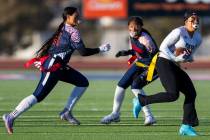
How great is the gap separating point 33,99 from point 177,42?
2350 millimetres

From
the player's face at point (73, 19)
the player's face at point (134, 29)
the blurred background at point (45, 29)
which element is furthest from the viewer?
the blurred background at point (45, 29)

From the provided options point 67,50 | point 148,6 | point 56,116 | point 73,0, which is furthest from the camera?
point 73,0

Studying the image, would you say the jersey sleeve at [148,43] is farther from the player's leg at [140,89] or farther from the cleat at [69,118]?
the cleat at [69,118]

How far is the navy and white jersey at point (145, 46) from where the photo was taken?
1381cm

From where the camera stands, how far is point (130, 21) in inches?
545

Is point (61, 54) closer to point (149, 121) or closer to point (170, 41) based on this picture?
point (149, 121)

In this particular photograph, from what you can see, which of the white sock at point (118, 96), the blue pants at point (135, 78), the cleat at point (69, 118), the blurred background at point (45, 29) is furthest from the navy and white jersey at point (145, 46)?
the blurred background at point (45, 29)

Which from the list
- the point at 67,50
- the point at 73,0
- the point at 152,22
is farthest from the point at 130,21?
the point at 73,0

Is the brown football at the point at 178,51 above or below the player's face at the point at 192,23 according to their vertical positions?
below

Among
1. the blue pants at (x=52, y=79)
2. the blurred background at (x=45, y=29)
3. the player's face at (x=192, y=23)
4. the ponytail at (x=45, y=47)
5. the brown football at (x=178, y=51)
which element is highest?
the player's face at (x=192, y=23)

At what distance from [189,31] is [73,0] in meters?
71.0

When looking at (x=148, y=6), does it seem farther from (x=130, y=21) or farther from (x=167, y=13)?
(x=130, y=21)

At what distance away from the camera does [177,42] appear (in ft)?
40.5

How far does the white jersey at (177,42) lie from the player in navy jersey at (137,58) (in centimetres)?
141
